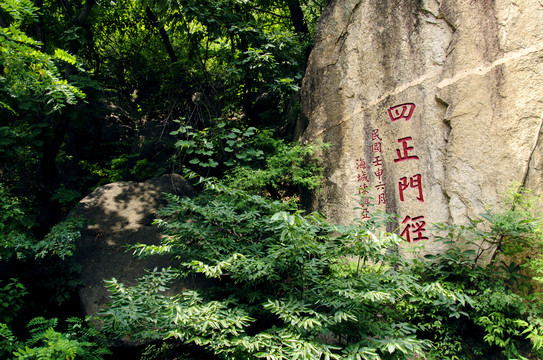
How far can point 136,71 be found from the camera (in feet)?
24.9

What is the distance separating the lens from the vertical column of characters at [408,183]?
4164 millimetres

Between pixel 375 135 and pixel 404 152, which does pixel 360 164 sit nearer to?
pixel 375 135

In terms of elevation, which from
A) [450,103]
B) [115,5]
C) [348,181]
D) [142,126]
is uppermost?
[115,5]

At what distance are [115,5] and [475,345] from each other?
877 cm

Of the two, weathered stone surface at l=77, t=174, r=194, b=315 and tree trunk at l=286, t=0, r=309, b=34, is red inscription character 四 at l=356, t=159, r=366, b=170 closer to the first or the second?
weathered stone surface at l=77, t=174, r=194, b=315

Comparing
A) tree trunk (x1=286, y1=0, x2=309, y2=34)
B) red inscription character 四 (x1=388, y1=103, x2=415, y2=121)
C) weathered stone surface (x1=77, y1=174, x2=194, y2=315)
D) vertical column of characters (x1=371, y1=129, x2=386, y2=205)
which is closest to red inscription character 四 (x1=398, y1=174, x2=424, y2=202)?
vertical column of characters (x1=371, y1=129, x2=386, y2=205)

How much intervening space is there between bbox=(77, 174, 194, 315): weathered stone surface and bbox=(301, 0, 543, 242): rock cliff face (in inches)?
100

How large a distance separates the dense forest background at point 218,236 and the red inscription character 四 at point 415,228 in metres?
0.26

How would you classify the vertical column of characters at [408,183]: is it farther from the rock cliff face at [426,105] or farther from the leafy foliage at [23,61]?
the leafy foliage at [23,61]

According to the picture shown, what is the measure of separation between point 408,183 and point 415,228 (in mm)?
591

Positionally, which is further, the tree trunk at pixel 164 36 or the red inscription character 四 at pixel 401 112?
the tree trunk at pixel 164 36

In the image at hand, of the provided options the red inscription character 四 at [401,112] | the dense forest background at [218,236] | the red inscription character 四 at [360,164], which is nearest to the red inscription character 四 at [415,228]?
the dense forest background at [218,236]

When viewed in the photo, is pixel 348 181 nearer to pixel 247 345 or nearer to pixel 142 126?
pixel 247 345

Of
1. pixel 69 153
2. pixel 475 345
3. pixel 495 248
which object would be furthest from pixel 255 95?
pixel 475 345
